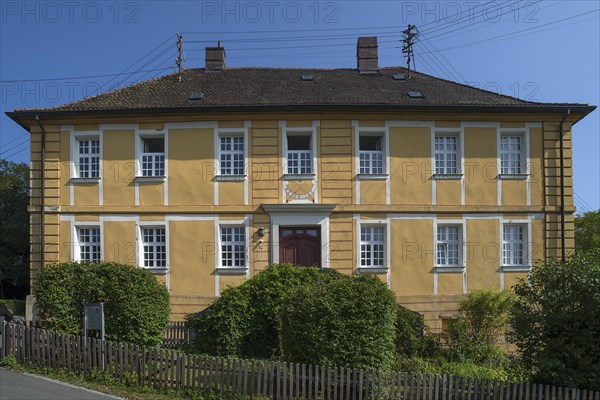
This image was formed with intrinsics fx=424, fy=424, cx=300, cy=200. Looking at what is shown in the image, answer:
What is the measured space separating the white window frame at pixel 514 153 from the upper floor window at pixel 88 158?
15210 mm

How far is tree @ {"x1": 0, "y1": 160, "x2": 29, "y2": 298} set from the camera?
70.2 ft

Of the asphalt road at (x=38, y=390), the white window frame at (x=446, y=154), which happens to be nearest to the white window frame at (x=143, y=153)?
the asphalt road at (x=38, y=390)

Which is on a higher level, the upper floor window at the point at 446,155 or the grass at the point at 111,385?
the upper floor window at the point at 446,155

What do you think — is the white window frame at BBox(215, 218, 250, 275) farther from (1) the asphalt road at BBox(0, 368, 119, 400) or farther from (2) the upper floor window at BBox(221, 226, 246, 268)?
(1) the asphalt road at BBox(0, 368, 119, 400)

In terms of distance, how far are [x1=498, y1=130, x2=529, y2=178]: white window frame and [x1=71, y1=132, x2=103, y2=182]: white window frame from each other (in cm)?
1502

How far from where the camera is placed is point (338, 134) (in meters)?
15.8

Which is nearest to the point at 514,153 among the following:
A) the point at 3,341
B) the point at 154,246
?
the point at 154,246

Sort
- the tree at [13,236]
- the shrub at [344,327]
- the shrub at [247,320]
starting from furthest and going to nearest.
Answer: the tree at [13,236] → the shrub at [247,320] → the shrub at [344,327]

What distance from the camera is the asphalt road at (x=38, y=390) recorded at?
761cm

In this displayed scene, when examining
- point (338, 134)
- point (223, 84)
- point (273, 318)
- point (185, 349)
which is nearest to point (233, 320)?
point (273, 318)

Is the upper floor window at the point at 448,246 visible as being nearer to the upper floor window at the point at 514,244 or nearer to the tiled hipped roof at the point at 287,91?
the upper floor window at the point at 514,244

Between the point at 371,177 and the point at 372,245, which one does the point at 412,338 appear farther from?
the point at 371,177

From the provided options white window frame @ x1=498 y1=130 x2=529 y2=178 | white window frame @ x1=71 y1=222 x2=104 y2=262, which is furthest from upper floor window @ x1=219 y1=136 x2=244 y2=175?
white window frame @ x1=498 y1=130 x2=529 y2=178

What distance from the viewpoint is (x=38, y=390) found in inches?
311
